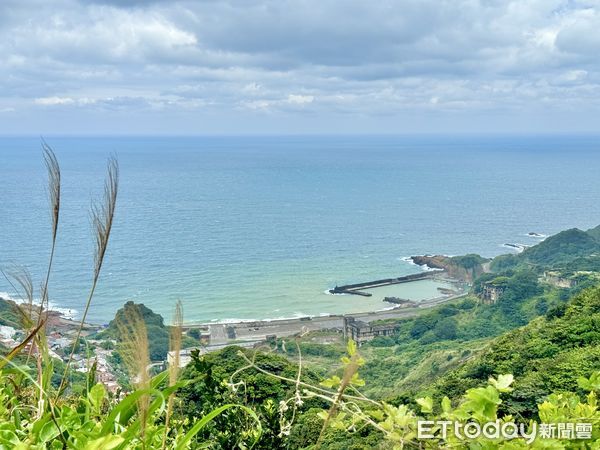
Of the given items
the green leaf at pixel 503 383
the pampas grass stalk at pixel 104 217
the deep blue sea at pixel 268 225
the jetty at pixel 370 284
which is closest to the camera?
the green leaf at pixel 503 383

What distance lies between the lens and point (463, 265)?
3578cm

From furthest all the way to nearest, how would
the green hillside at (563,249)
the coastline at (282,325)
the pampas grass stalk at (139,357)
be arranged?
the green hillside at (563,249)
the coastline at (282,325)
the pampas grass stalk at (139,357)

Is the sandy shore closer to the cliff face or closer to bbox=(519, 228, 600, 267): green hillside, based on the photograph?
the cliff face

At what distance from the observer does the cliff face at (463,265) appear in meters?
35.2

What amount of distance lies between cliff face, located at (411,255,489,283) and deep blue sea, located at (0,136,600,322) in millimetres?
1960

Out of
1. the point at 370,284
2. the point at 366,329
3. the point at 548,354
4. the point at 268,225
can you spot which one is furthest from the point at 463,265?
the point at 548,354

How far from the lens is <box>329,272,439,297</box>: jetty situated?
31.2 metres

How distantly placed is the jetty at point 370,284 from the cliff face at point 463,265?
1.31 m

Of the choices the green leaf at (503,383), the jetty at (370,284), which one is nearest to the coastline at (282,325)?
the jetty at (370,284)

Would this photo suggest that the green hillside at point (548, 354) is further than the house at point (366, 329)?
No

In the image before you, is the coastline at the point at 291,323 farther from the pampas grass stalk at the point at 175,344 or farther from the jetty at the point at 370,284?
the pampas grass stalk at the point at 175,344

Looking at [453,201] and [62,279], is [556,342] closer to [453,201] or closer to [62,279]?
[62,279]

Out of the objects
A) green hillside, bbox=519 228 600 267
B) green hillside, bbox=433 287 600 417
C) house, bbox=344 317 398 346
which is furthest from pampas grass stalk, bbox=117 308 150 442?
green hillside, bbox=519 228 600 267

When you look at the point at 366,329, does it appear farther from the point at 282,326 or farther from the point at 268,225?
the point at 268,225
